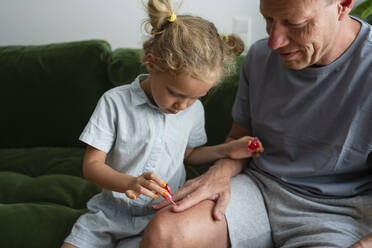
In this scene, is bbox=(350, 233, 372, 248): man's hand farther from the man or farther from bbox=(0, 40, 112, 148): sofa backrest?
bbox=(0, 40, 112, 148): sofa backrest

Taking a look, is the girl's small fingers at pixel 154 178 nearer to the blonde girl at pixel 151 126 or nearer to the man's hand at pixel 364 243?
the blonde girl at pixel 151 126

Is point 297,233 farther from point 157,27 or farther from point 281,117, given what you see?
point 157,27

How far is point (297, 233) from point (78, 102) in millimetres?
1351

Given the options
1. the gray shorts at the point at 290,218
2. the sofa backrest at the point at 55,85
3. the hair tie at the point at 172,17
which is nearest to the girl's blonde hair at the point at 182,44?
the hair tie at the point at 172,17

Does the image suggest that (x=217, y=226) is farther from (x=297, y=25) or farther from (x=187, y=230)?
(x=297, y=25)

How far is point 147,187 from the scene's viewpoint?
40.1 inches

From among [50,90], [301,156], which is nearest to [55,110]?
[50,90]

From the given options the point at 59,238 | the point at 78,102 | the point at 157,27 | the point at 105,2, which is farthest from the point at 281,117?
the point at 105,2

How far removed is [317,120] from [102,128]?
66cm

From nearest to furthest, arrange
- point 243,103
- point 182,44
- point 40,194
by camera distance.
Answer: point 182,44, point 243,103, point 40,194

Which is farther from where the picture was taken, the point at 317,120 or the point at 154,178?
the point at 317,120

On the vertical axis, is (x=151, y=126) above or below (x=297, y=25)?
below

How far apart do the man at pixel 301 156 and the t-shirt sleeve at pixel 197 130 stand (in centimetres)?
17

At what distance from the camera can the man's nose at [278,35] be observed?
1050mm
